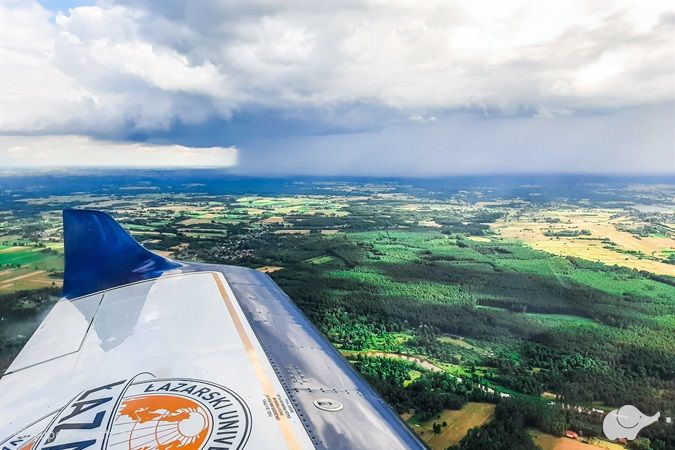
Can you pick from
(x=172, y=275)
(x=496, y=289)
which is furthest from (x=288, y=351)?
(x=496, y=289)

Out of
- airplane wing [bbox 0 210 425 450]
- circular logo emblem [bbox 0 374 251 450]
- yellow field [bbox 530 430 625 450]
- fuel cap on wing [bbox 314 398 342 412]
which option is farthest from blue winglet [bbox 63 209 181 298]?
yellow field [bbox 530 430 625 450]

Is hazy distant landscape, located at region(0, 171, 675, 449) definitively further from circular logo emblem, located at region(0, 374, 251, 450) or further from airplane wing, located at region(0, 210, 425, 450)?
circular logo emblem, located at region(0, 374, 251, 450)

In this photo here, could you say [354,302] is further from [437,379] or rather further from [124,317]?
[124,317]

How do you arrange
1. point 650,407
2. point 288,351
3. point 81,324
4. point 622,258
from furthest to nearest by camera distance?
point 622,258 < point 650,407 < point 81,324 < point 288,351

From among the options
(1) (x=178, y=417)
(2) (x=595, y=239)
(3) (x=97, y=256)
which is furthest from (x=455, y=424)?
(2) (x=595, y=239)

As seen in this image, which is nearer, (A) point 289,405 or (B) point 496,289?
(A) point 289,405

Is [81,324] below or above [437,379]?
above
